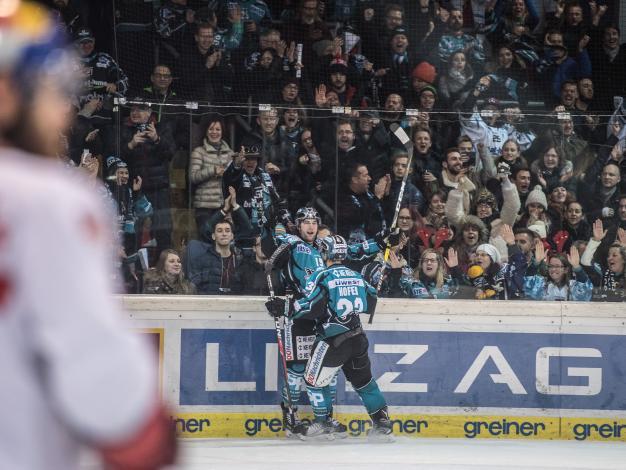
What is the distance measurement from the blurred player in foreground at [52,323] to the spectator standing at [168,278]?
6721mm

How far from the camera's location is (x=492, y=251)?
838 cm

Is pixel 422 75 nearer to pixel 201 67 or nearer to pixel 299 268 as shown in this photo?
pixel 201 67

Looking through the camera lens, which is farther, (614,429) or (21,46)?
(614,429)

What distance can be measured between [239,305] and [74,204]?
7029 mm

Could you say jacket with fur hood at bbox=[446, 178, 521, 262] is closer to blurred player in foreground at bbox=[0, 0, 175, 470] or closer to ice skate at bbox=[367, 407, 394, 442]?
ice skate at bbox=[367, 407, 394, 442]

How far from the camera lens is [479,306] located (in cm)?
837

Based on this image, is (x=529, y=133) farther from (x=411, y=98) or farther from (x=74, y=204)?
(x=74, y=204)

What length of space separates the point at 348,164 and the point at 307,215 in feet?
1.58

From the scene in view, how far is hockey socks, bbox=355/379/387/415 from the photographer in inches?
314

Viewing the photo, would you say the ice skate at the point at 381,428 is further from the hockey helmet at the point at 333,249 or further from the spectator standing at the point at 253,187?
the spectator standing at the point at 253,187

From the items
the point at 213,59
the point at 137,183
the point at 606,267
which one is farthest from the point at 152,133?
the point at 606,267

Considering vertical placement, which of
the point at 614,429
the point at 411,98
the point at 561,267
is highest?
the point at 411,98

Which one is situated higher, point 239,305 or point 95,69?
point 95,69

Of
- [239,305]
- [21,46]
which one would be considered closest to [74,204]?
[21,46]
